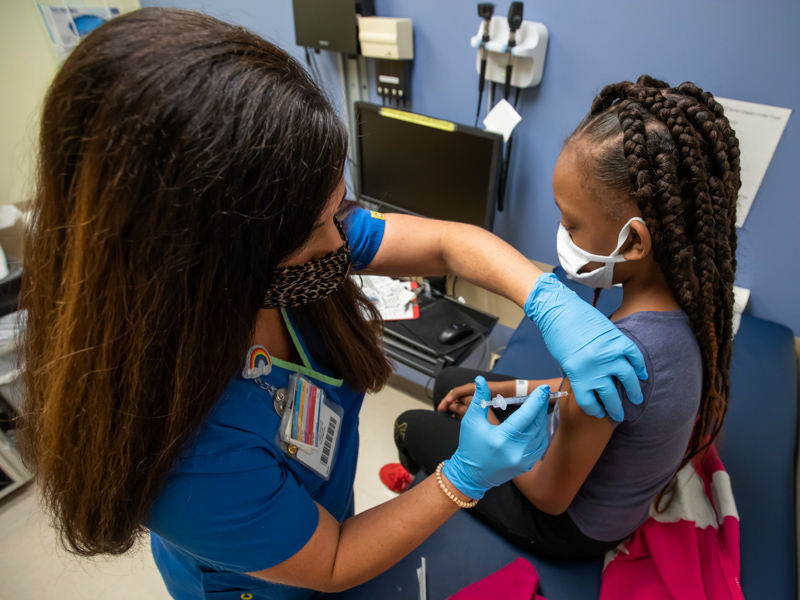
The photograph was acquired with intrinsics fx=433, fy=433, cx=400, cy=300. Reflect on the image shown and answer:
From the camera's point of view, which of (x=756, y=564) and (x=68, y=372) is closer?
(x=68, y=372)

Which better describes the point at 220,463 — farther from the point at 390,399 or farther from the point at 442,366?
the point at 390,399

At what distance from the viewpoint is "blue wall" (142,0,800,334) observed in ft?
3.85

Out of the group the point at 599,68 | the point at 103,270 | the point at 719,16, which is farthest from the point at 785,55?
the point at 103,270

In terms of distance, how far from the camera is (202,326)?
539 mm

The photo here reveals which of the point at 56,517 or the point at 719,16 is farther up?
the point at 719,16

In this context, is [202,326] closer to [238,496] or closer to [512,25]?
[238,496]

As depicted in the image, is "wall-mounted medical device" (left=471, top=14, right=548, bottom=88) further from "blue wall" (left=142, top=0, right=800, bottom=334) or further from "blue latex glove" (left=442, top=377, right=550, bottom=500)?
"blue latex glove" (left=442, top=377, right=550, bottom=500)

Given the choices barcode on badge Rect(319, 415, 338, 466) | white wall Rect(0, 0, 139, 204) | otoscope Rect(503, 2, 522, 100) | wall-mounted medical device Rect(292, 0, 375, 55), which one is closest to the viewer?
barcode on badge Rect(319, 415, 338, 466)

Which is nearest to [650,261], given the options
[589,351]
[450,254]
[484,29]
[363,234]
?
[589,351]

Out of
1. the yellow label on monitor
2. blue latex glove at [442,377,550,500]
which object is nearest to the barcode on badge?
blue latex glove at [442,377,550,500]

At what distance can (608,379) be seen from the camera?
0.73 metres

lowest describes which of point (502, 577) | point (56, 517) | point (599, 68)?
point (502, 577)

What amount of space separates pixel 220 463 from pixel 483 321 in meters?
1.31

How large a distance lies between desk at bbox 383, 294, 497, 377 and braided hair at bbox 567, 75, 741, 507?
948mm
